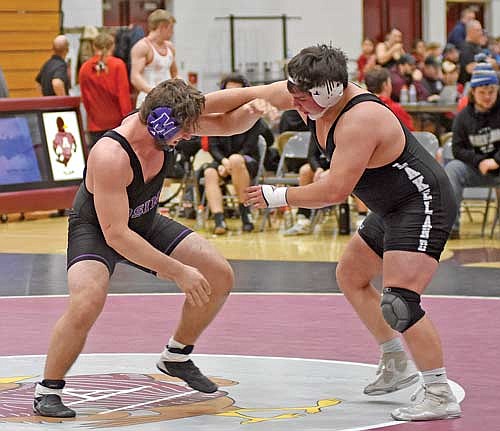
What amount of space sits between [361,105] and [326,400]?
4.05 feet

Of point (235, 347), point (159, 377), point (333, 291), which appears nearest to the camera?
point (159, 377)

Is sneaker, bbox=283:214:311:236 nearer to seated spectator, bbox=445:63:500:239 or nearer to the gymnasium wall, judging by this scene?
seated spectator, bbox=445:63:500:239

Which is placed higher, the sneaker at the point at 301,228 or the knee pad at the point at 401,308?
the knee pad at the point at 401,308

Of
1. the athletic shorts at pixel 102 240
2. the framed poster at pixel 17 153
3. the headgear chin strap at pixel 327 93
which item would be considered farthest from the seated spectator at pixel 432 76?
the headgear chin strap at pixel 327 93

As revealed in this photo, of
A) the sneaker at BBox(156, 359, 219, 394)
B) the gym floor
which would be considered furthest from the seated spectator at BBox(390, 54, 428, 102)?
the sneaker at BBox(156, 359, 219, 394)

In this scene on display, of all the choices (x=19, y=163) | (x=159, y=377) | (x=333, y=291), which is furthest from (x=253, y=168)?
(x=159, y=377)

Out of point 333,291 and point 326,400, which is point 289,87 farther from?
point 333,291

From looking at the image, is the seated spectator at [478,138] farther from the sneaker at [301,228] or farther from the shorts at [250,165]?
the shorts at [250,165]

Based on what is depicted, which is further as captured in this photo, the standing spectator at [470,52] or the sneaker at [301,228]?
the standing spectator at [470,52]

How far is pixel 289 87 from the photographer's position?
518 cm

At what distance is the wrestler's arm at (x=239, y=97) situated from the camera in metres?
5.50

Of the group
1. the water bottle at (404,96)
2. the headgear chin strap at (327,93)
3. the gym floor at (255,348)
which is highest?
the headgear chin strap at (327,93)

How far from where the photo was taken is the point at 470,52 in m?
16.8

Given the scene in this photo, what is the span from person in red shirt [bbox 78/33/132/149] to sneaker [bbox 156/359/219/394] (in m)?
7.97
